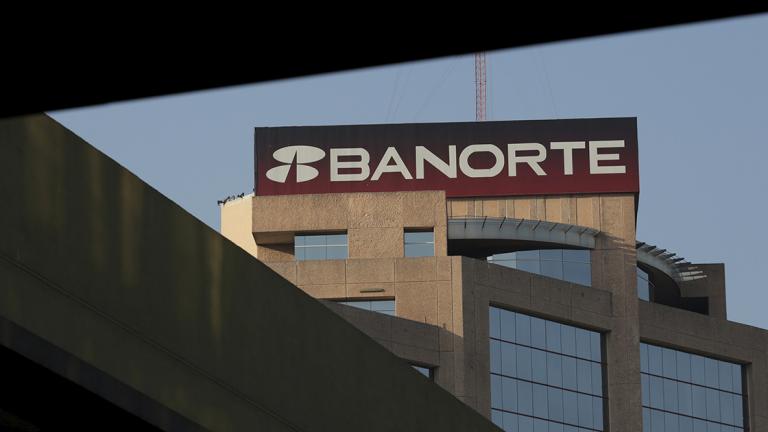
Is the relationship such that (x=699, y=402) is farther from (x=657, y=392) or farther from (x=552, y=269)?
(x=552, y=269)

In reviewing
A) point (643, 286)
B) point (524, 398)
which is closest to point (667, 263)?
point (643, 286)

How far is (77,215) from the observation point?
38.2 ft

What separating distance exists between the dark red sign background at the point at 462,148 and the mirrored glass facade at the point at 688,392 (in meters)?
8.61

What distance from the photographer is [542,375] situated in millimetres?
67125

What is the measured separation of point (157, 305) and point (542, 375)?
55.4m

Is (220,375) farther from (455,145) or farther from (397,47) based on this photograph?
(455,145)

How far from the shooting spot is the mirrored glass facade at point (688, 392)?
71.6 meters

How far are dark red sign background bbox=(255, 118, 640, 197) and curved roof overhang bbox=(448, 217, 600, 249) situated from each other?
2885 millimetres

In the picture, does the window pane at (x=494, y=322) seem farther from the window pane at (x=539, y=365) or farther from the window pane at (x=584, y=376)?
the window pane at (x=584, y=376)

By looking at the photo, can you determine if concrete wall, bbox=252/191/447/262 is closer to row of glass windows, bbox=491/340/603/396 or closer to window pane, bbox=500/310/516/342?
window pane, bbox=500/310/516/342

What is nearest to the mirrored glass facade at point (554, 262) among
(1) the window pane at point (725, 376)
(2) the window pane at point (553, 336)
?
(2) the window pane at point (553, 336)

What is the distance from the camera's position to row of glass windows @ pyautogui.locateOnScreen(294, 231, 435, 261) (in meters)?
67.7

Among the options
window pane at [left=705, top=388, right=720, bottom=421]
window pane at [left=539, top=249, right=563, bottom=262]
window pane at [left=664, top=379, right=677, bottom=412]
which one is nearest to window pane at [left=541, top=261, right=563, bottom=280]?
window pane at [left=539, top=249, right=563, bottom=262]

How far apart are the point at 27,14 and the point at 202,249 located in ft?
34.4
